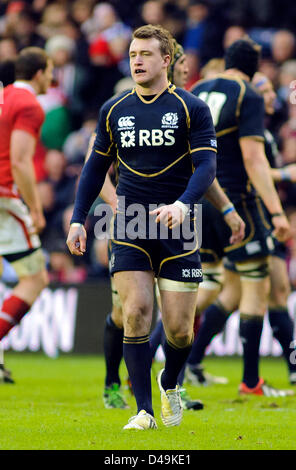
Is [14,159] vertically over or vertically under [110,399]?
over

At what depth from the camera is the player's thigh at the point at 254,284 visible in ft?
24.8

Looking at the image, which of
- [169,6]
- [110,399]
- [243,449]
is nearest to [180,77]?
[110,399]

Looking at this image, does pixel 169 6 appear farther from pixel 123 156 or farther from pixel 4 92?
pixel 123 156

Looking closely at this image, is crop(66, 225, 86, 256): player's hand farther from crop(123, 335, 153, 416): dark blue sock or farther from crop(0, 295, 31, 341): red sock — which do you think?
crop(0, 295, 31, 341): red sock

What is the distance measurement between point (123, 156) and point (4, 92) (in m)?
2.92

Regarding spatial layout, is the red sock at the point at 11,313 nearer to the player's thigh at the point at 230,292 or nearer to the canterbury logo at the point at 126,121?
the player's thigh at the point at 230,292

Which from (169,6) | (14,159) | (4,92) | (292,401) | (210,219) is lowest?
(292,401)

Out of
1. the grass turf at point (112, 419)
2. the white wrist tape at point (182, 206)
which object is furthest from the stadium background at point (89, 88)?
the white wrist tape at point (182, 206)

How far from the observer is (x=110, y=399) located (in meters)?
6.76

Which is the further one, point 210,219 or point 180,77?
point 210,219

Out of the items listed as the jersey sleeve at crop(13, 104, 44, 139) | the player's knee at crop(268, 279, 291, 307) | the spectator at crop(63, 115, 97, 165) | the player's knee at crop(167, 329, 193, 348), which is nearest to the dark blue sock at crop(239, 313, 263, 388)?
the player's knee at crop(268, 279, 291, 307)

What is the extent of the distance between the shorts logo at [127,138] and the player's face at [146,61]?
0.30 meters

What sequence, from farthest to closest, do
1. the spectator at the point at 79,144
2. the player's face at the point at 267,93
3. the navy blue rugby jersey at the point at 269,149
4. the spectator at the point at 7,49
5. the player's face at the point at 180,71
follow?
the spectator at the point at 7,49
the spectator at the point at 79,144
the player's face at the point at 267,93
the navy blue rugby jersey at the point at 269,149
the player's face at the point at 180,71
